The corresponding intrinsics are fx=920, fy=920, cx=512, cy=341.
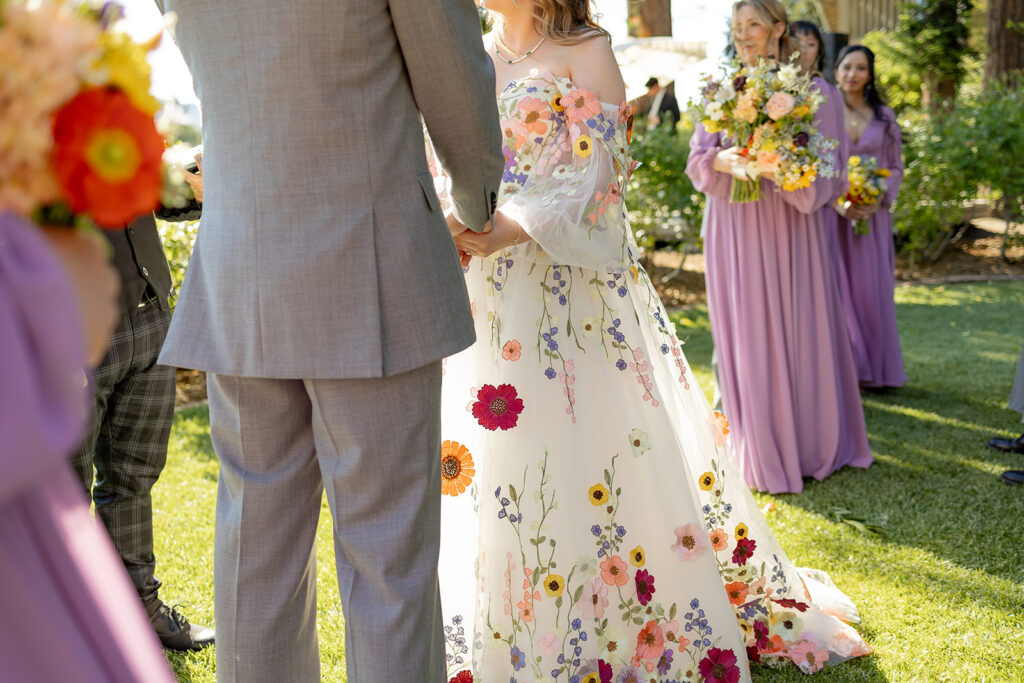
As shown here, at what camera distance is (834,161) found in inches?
174

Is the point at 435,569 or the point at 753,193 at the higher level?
the point at 753,193

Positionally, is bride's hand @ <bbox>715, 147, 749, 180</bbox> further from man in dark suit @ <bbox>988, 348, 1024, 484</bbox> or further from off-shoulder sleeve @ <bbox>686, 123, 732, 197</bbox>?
man in dark suit @ <bbox>988, 348, 1024, 484</bbox>

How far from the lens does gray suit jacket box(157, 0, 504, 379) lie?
175 cm

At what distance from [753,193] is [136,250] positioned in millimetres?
2964

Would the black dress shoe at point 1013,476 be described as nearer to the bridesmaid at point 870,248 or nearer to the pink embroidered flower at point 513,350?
the bridesmaid at point 870,248

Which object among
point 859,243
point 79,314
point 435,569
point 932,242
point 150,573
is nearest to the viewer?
point 79,314

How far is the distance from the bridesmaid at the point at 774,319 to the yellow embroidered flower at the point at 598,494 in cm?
205

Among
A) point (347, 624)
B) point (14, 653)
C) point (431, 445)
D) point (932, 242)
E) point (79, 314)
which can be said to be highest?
point (79, 314)

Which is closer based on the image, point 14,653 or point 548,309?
point 14,653

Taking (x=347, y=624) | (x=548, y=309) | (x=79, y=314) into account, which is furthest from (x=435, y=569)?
(x=79, y=314)

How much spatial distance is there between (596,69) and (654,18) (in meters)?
9.00

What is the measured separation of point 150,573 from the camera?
300cm

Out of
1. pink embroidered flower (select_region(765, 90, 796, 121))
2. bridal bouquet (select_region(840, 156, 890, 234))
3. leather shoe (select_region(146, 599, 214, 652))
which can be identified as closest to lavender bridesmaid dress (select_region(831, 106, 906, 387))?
bridal bouquet (select_region(840, 156, 890, 234))

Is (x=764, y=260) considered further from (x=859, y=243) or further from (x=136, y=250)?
(x=136, y=250)
